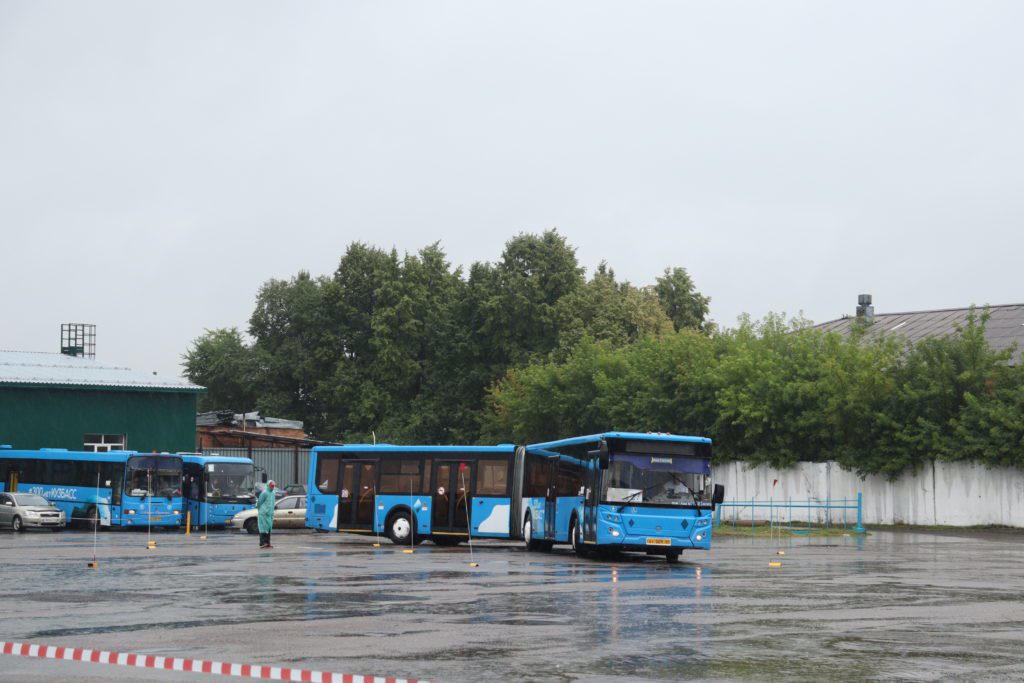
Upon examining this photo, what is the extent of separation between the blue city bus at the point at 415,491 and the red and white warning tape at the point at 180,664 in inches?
953

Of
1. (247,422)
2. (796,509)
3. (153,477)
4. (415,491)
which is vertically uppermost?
(247,422)

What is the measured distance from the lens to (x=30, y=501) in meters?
49.5

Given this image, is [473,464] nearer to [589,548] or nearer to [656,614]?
[589,548]

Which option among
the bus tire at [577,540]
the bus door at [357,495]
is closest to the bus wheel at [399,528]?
the bus door at [357,495]

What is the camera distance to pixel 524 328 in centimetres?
8419

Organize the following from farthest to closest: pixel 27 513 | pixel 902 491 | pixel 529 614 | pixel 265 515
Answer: pixel 902 491, pixel 27 513, pixel 265 515, pixel 529 614

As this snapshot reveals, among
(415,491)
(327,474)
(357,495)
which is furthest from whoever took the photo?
(327,474)

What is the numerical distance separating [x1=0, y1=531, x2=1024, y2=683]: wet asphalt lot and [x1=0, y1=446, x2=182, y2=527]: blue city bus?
713 inches

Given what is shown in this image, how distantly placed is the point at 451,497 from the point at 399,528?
1846 mm

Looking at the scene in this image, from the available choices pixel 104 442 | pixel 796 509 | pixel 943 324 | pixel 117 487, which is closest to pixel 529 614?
pixel 117 487

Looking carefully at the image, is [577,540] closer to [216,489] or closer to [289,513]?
[289,513]

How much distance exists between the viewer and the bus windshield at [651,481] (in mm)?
31422

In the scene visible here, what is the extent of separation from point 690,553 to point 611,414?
1145 inches

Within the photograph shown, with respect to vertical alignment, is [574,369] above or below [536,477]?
above
